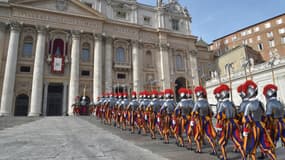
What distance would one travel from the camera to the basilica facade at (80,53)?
83.0 ft

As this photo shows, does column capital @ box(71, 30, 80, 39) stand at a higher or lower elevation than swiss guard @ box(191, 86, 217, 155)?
higher

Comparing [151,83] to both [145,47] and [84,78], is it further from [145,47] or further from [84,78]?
[84,78]

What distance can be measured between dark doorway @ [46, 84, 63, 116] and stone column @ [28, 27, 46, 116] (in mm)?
2561

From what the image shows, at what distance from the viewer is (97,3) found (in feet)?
107

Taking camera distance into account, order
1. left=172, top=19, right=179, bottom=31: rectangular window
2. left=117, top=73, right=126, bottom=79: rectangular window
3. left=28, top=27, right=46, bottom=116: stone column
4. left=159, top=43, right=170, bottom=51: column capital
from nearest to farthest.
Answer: left=28, top=27, right=46, bottom=116: stone column
left=117, top=73, right=126, bottom=79: rectangular window
left=159, top=43, right=170, bottom=51: column capital
left=172, top=19, right=179, bottom=31: rectangular window

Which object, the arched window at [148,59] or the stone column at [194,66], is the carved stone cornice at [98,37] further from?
the stone column at [194,66]

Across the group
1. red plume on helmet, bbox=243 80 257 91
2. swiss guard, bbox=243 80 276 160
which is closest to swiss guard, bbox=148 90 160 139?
red plume on helmet, bbox=243 80 257 91

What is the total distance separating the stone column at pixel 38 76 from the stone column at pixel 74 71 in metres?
3.83

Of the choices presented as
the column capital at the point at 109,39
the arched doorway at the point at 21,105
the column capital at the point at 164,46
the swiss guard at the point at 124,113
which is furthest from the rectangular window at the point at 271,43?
the arched doorway at the point at 21,105

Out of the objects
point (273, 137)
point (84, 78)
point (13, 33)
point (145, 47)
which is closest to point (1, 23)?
point (13, 33)

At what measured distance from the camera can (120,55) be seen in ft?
107

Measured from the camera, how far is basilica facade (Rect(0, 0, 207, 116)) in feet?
83.0

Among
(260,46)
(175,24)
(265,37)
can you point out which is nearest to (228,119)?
(175,24)

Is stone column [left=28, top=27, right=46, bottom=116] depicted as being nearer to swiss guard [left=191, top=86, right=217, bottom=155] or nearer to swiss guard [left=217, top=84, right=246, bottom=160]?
swiss guard [left=191, top=86, right=217, bottom=155]
